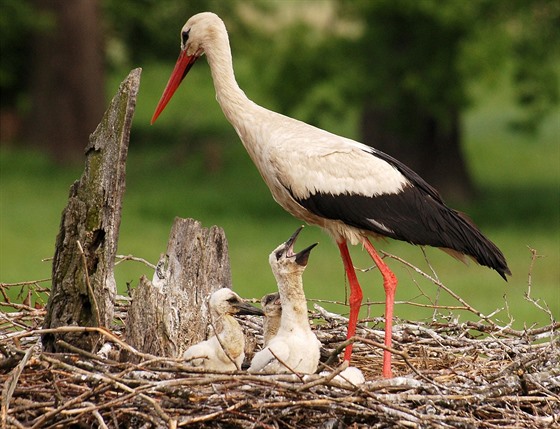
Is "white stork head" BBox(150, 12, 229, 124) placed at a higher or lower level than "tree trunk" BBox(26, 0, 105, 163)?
lower

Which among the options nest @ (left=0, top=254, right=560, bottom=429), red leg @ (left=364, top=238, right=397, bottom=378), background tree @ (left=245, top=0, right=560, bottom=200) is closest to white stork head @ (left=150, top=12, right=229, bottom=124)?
red leg @ (left=364, top=238, right=397, bottom=378)

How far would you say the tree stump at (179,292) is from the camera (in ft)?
24.1

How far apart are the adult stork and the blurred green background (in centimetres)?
706

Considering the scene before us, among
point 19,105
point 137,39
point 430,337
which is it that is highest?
point 137,39

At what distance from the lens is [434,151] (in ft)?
79.3

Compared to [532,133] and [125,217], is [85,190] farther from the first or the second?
[125,217]

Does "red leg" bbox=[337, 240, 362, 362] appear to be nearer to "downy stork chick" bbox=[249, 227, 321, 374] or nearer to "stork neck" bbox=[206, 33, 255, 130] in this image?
"downy stork chick" bbox=[249, 227, 321, 374]

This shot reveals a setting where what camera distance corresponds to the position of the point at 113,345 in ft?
23.8

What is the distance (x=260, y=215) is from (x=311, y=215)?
635 inches

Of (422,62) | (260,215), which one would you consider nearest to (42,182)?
(260,215)

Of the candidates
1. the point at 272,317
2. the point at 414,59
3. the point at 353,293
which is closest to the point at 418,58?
the point at 414,59

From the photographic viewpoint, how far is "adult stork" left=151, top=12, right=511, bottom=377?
26.3 ft

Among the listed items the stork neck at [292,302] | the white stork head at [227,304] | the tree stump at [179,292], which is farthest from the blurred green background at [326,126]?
the white stork head at [227,304]

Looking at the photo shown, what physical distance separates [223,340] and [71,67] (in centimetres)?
1969
